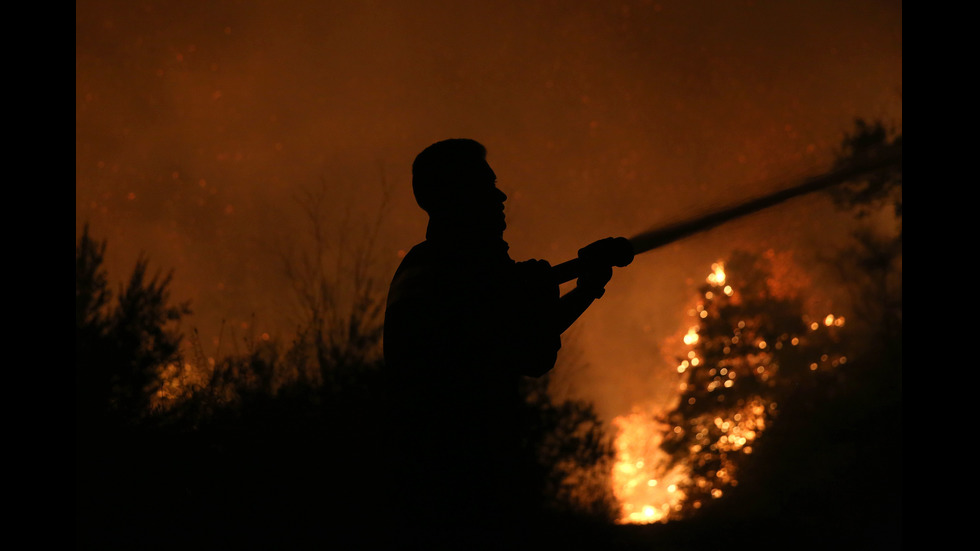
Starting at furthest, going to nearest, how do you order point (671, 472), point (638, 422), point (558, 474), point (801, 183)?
point (671, 472), point (638, 422), point (558, 474), point (801, 183)

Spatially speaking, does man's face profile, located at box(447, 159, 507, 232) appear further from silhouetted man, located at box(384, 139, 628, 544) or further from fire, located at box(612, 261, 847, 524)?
fire, located at box(612, 261, 847, 524)

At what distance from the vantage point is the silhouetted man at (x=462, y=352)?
2.01 m

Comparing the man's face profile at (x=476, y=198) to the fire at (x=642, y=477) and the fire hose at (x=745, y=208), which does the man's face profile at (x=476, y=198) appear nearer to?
the fire hose at (x=745, y=208)

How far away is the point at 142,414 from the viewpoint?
673cm

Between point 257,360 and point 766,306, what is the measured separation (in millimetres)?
15880

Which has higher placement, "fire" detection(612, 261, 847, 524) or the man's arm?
"fire" detection(612, 261, 847, 524)

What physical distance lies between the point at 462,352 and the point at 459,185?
24.3 inches

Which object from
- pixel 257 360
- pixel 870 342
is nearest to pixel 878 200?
pixel 870 342

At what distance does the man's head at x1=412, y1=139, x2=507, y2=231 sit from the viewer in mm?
2328

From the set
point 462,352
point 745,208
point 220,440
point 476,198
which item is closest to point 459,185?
point 476,198

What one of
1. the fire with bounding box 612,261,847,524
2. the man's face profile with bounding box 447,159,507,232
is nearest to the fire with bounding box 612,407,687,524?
the fire with bounding box 612,261,847,524

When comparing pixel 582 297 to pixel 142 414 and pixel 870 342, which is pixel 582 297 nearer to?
pixel 142 414

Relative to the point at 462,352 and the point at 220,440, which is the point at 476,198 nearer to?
the point at 462,352

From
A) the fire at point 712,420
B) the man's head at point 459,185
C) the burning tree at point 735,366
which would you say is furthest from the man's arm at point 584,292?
the burning tree at point 735,366
